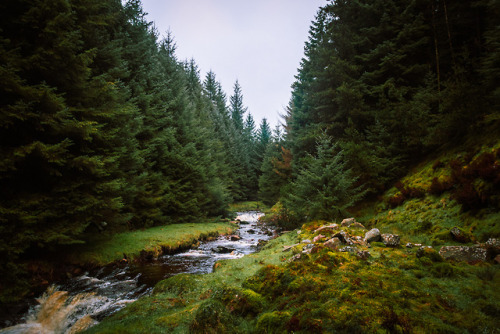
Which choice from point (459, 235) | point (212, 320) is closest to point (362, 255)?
point (459, 235)

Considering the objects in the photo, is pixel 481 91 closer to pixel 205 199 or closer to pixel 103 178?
pixel 103 178

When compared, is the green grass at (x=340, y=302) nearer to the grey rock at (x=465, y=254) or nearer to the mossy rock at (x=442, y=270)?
the mossy rock at (x=442, y=270)

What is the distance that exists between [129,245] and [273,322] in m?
8.96

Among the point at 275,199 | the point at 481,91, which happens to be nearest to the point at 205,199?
the point at 275,199

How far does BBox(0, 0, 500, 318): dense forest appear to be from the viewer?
6520 mm

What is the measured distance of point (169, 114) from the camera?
18141 millimetres

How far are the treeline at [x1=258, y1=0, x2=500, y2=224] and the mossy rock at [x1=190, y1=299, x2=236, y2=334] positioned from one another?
8429mm

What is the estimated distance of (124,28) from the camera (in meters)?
15.8

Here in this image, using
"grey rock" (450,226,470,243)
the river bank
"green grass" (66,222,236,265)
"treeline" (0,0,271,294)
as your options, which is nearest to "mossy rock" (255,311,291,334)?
the river bank

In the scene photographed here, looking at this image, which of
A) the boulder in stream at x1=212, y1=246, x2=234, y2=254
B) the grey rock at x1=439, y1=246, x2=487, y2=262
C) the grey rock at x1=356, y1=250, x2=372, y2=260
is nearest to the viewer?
the grey rock at x1=439, y1=246, x2=487, y2=262

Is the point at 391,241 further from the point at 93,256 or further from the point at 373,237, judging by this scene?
the point at 93,256

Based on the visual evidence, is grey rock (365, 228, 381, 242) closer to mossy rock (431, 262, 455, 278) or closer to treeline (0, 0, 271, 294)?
mossy rock (431, 262, 455, 278)

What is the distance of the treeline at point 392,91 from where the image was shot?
937cm

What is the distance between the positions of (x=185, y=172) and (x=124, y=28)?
1163 centimetres
